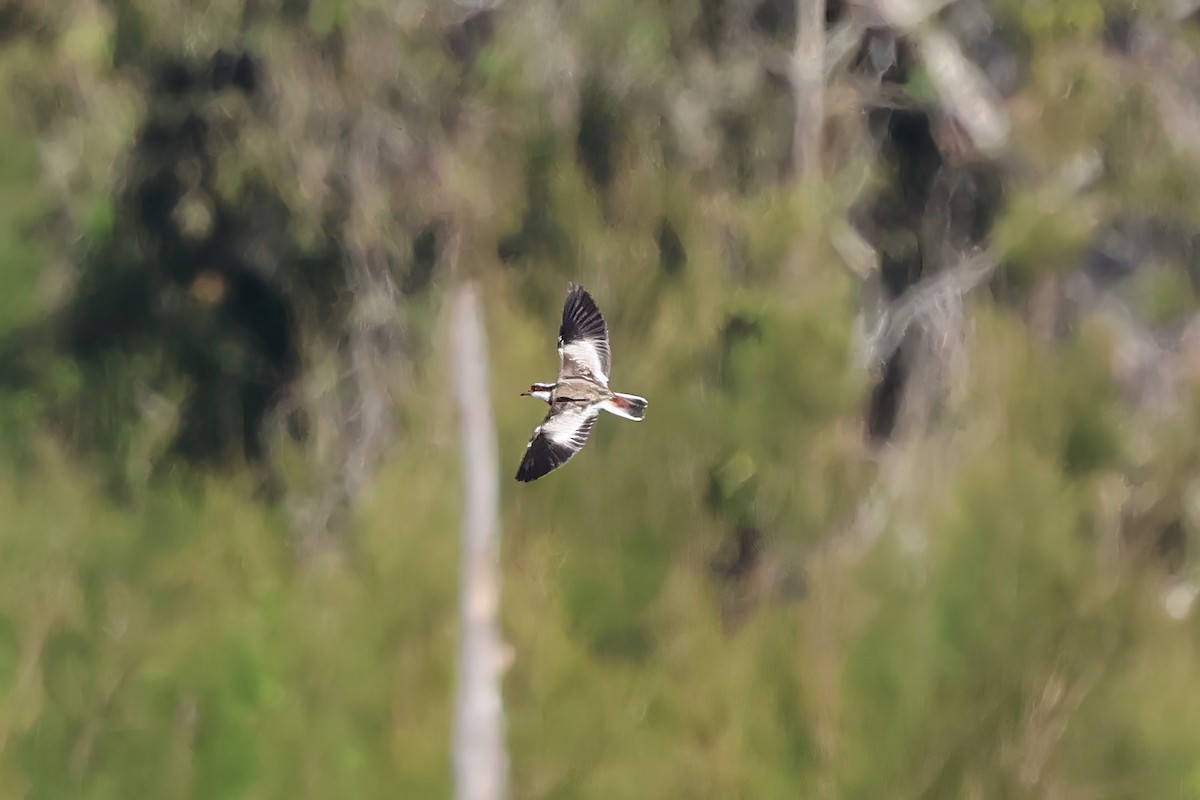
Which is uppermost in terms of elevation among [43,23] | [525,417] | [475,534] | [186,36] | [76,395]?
[43,23]

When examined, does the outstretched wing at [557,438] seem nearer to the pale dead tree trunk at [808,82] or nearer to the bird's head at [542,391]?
the bird's head at [542,391]

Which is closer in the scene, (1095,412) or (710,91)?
(1095,412)

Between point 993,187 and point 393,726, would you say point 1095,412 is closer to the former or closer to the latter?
point 993,187

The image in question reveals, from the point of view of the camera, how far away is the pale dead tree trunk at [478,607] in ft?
14.5

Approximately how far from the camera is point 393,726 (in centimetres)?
457

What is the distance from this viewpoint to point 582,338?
11.3 feet

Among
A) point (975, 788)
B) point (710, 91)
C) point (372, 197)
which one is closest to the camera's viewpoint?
point (975, 788)

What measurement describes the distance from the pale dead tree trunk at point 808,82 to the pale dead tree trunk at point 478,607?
4.54ft

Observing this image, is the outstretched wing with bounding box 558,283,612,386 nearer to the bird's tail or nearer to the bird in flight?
the bird in flight

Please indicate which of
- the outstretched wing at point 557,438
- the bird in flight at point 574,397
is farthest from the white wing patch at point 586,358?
the outstretched wing at point 557,438

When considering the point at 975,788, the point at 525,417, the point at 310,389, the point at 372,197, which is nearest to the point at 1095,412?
the point at 975,788

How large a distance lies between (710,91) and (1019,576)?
6.77ft

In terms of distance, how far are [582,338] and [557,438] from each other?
12.3 inches

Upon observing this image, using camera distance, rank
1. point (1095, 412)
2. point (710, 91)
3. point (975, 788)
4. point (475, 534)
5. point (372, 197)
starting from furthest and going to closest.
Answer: point (372, 197) < point (710, 91) < point (475, 534) < point (1095, 412) < point (975, 788)
